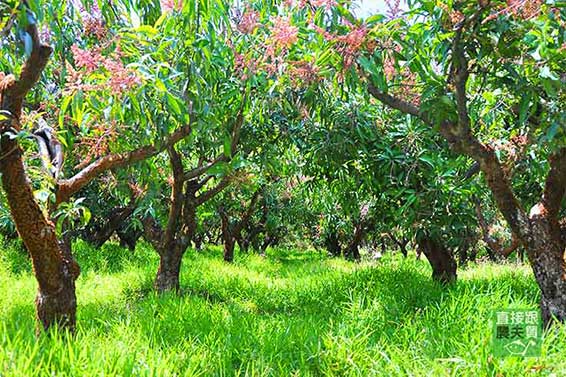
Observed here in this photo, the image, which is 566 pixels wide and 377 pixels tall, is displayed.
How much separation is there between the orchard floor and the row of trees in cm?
48

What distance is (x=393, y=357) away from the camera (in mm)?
2469

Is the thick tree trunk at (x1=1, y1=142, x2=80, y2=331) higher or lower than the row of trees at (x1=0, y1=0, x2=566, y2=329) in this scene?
lower

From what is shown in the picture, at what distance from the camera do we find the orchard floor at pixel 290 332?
213 cm

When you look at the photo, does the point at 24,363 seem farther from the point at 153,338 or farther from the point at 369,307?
the point at 369,307

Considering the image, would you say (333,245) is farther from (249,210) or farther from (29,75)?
(29,75)

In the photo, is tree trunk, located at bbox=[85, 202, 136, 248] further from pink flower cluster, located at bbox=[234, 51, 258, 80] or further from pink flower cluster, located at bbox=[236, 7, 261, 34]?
pink flower cluster, located at bbox=[236, 7, 261, 34]

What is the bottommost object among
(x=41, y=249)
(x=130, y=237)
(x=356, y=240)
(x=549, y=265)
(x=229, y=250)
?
(x=356, y=240)

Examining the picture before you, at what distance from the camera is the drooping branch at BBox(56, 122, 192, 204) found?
2570mm

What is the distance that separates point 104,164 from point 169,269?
90.7 inches

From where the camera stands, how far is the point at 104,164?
8.76 ft

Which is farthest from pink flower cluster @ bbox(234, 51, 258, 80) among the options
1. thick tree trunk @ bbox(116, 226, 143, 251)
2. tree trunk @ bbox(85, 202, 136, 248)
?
thick tree trunk @ bbox(116, 226, 143, 251)

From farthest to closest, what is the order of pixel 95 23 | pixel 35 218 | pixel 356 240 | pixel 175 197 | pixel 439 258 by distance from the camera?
pixel 356 240 < pixel 439 258 < pixel 175 197 < pixel 95 23 < pixel 35 218

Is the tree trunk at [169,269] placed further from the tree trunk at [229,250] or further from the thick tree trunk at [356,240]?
the thick tree trunk at [356,240]

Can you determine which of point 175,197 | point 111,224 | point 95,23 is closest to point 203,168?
point 175,197
